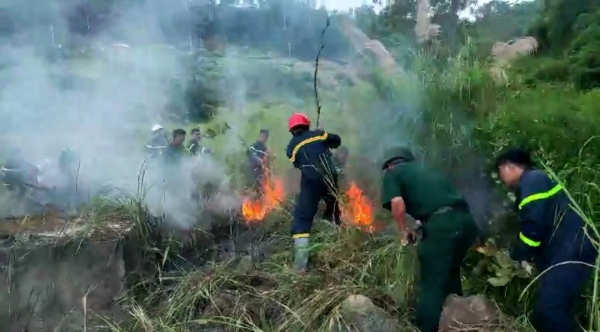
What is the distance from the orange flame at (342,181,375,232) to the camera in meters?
6.20

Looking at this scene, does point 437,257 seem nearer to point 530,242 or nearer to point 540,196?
point 530,242

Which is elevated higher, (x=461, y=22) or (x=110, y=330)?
(x=461, y=22)

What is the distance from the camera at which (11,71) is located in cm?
721

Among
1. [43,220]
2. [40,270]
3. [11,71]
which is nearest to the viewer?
[40,270]

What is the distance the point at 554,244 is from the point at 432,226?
833mm

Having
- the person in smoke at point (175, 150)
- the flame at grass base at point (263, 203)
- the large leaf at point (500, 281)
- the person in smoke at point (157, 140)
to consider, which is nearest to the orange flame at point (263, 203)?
the flame at grass base at point (263, 203)

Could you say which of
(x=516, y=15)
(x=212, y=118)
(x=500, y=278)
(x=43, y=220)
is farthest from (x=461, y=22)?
(x=43, y=220)

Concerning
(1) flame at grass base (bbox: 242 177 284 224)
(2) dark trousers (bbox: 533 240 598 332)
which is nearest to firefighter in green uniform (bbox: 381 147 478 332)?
(2) dark trousers (bbox: 533 240 598 332)

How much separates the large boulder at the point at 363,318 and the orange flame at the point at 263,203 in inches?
105

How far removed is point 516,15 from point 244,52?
428 cm

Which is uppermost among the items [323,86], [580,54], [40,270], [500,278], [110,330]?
[580,54]

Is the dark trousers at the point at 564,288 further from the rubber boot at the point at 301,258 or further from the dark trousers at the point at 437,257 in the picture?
the rubber boot at the point at 301,258

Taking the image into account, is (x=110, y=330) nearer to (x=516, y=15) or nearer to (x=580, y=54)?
(x=580, y=54)

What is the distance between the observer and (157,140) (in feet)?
26.0
